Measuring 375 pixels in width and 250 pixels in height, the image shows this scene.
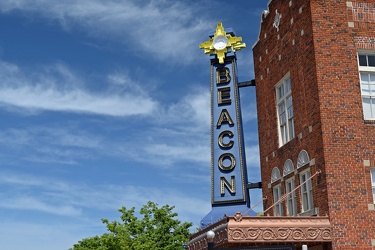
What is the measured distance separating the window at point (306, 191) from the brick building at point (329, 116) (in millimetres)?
40

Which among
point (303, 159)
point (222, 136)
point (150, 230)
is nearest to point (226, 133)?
point (222, 136)

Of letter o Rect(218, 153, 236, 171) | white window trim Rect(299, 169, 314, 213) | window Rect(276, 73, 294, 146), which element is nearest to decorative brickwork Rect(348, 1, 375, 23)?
window Rect(276, 73, 294, 146)

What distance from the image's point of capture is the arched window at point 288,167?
1009 inches

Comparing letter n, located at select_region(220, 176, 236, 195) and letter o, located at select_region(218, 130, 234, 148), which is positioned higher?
letter o, located at select_region(218, 130, 234, 148)

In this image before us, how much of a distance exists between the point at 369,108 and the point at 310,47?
332 cm

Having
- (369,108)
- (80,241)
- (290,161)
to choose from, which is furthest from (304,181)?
(80,241)

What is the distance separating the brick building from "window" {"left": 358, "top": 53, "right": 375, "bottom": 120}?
0.13 feet

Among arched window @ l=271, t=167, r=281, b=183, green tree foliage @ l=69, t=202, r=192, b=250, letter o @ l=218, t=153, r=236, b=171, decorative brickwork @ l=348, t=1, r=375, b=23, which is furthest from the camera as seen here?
green tree foliage @ l=69, t=202, r=192, b=250

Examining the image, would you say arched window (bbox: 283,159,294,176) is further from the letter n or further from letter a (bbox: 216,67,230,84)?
letter a (bbox: 216,67,230,84)

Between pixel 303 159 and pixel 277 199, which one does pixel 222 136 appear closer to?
pixel 277 199

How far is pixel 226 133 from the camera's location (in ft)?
116

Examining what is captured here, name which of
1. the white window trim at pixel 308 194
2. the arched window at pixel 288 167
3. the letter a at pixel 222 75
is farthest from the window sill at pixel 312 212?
the letter a at pixel 222 75

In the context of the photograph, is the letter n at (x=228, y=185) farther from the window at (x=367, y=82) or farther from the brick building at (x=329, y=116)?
the window at (x=367, y=82)

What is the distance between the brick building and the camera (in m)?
21.7
